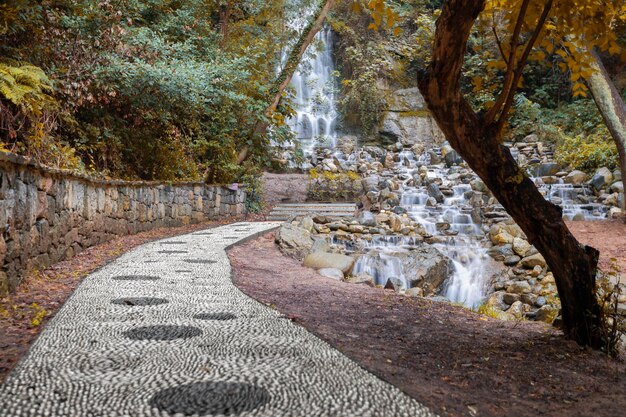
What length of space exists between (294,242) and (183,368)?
6312 mm

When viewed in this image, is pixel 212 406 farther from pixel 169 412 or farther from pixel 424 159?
pixel 424 159

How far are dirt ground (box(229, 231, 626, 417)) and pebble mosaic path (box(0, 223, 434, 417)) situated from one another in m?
0.25

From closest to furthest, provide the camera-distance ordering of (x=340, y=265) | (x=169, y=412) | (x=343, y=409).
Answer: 1. (x=169, y=412)
2. (x=343, y=409)
3. (x=340, y=265)

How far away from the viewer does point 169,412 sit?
166 centimetres

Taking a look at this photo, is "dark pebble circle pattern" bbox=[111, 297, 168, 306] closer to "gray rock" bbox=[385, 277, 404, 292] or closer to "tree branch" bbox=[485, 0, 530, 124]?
"tree branch" bbox=[485, 0, 530, 124]

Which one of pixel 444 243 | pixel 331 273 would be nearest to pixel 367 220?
pixel 444 243

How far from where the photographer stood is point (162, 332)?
272 centimetres

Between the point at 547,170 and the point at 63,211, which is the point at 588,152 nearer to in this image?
the point at 547,170

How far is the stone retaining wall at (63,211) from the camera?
12.6ft

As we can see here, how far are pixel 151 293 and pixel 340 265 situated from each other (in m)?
3.71

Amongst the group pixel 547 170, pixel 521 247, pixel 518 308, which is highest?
pixel 547 170

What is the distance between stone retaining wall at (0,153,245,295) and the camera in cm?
386

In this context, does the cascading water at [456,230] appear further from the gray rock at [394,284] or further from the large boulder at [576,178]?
the large boulder at [576,178]

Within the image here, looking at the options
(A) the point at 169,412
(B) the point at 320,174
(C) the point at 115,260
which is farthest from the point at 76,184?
(B) the point at 320,174
